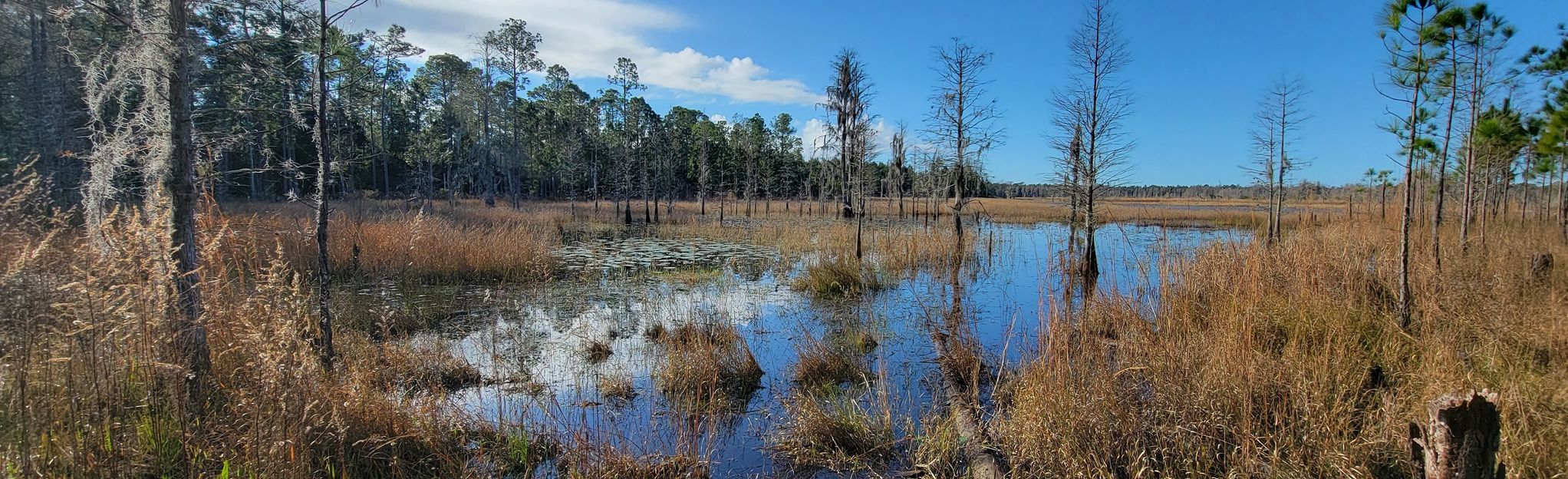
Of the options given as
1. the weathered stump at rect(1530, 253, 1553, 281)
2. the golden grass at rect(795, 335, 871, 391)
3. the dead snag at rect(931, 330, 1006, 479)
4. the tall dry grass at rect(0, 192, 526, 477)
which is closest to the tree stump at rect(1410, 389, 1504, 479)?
the dead snag at rect(931, 330, 1006, 479)

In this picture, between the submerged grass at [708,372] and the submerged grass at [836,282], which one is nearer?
the submerged grass at [708,372]

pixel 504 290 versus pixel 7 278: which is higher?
pixel 7 278

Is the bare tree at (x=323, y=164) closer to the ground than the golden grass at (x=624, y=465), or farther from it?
farther from it

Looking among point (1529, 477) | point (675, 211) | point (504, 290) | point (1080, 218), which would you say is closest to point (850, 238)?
point (1080, 218)

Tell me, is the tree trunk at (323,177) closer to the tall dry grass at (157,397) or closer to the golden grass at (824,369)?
the tall dry grass at (157,397)

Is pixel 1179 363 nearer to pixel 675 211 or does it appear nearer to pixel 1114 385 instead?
pixel 1114 385

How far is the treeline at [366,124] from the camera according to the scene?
3.71m

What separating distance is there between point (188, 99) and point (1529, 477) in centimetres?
678

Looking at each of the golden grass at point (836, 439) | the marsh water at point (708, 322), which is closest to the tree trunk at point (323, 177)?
the marsh water at point (708, 322)

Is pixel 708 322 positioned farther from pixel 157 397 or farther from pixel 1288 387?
pixel 1288 387

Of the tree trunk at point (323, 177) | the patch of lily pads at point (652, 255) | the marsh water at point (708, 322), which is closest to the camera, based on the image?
the tree trunk at point (323, 177)

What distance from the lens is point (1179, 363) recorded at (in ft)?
11.6

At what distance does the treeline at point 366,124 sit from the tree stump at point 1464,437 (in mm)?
4562

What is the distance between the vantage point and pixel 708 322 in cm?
635
